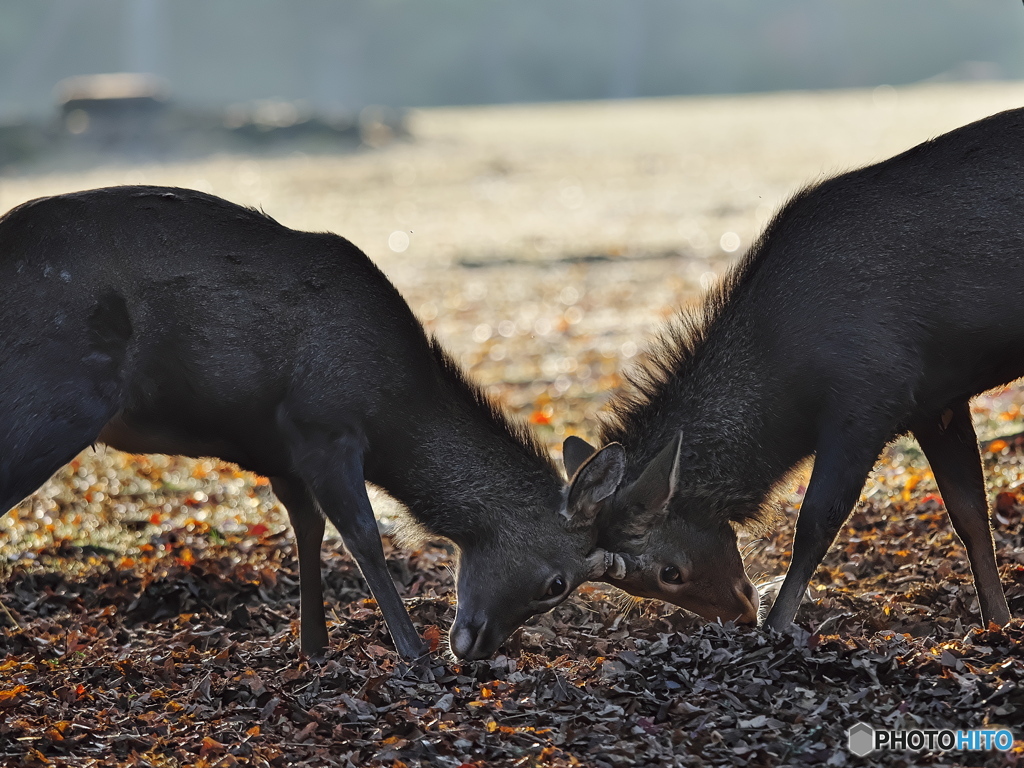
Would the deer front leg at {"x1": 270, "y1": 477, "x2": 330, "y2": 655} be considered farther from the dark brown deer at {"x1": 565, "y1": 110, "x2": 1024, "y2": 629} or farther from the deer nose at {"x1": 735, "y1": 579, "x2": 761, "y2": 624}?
the deer nose at {"x1": 735, "y1": 579, "x2": 761, "y2": 624}

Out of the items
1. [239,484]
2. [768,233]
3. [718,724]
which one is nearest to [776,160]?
[239,484]

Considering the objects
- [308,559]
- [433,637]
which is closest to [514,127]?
[308,559]

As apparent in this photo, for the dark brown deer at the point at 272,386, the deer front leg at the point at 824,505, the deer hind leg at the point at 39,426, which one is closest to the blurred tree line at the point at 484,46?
the dark brown deer at the point at 272,386

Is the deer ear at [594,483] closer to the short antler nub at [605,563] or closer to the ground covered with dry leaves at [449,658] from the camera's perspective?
the short antler nub at [605,563]

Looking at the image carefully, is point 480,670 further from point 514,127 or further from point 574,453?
point 514,127

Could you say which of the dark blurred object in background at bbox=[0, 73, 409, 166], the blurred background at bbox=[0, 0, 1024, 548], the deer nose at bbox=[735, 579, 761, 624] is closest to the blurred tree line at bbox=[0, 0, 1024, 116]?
the blurred background at bbox=[0, 0, 1024, 548]

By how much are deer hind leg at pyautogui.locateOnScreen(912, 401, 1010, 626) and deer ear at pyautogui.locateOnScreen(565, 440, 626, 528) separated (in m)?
1.58

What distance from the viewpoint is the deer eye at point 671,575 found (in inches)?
225

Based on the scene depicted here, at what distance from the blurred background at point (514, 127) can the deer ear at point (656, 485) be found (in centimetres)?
82

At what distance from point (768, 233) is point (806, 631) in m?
1.88

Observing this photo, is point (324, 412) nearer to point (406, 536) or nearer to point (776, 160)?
point (406, 536)

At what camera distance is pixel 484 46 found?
5859 cm

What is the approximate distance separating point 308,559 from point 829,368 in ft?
8.72

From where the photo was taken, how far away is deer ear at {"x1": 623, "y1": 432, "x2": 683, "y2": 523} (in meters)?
5.43
